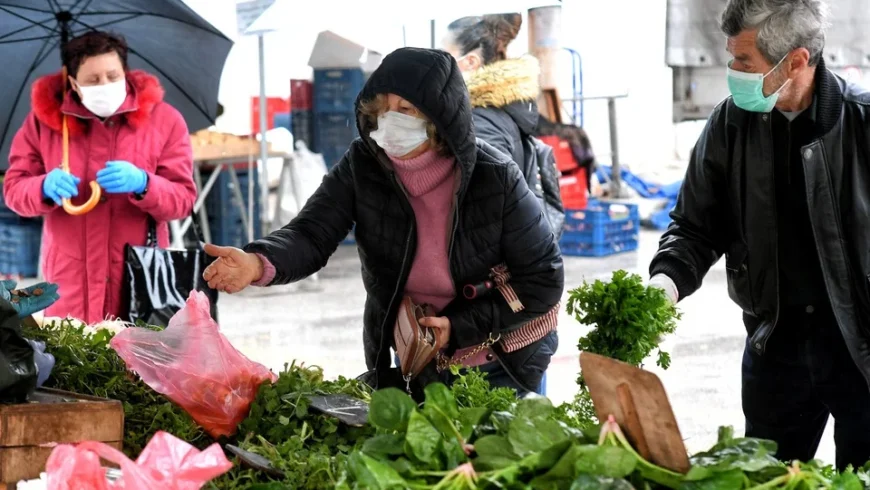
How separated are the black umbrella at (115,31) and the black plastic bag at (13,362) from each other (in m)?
2.48

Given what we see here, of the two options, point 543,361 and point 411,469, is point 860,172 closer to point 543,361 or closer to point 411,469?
point 543,361

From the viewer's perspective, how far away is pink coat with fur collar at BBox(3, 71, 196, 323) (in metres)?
4.05

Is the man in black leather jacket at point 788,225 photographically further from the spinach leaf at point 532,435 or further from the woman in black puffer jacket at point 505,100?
the woman in black puffer jacket at point 505,100

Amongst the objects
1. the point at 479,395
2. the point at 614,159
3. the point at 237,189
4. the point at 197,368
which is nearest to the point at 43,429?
the point at 197,368

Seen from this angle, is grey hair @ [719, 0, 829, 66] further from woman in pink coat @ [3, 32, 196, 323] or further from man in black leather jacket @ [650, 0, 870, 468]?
woman in pink coat @ [3, 32, 196, 323]

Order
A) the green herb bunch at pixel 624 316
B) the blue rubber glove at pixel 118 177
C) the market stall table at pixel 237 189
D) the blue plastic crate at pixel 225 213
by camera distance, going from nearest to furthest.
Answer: the green herb bunch at pixel 624 316 < the blue rubber glove at pixel 118 177 < the market stall table at pixel 237 189 < the blue plastic crate at pixel 225 213

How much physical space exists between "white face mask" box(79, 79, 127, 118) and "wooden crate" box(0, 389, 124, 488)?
6.61ft

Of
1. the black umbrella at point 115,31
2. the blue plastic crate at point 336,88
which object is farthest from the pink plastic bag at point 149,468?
the blue plastic crate at point 336,88

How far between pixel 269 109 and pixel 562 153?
3.70 m

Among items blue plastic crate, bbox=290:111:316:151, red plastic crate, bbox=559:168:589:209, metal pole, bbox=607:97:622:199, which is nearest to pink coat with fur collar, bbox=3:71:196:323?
blue plastic crate, bbox=290:111:316:151

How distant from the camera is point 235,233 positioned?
31.7 ft

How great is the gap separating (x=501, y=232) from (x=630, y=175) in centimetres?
1079

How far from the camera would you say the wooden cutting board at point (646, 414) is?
1634 millimetres

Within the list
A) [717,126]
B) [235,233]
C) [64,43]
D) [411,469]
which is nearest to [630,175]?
[235,233]
